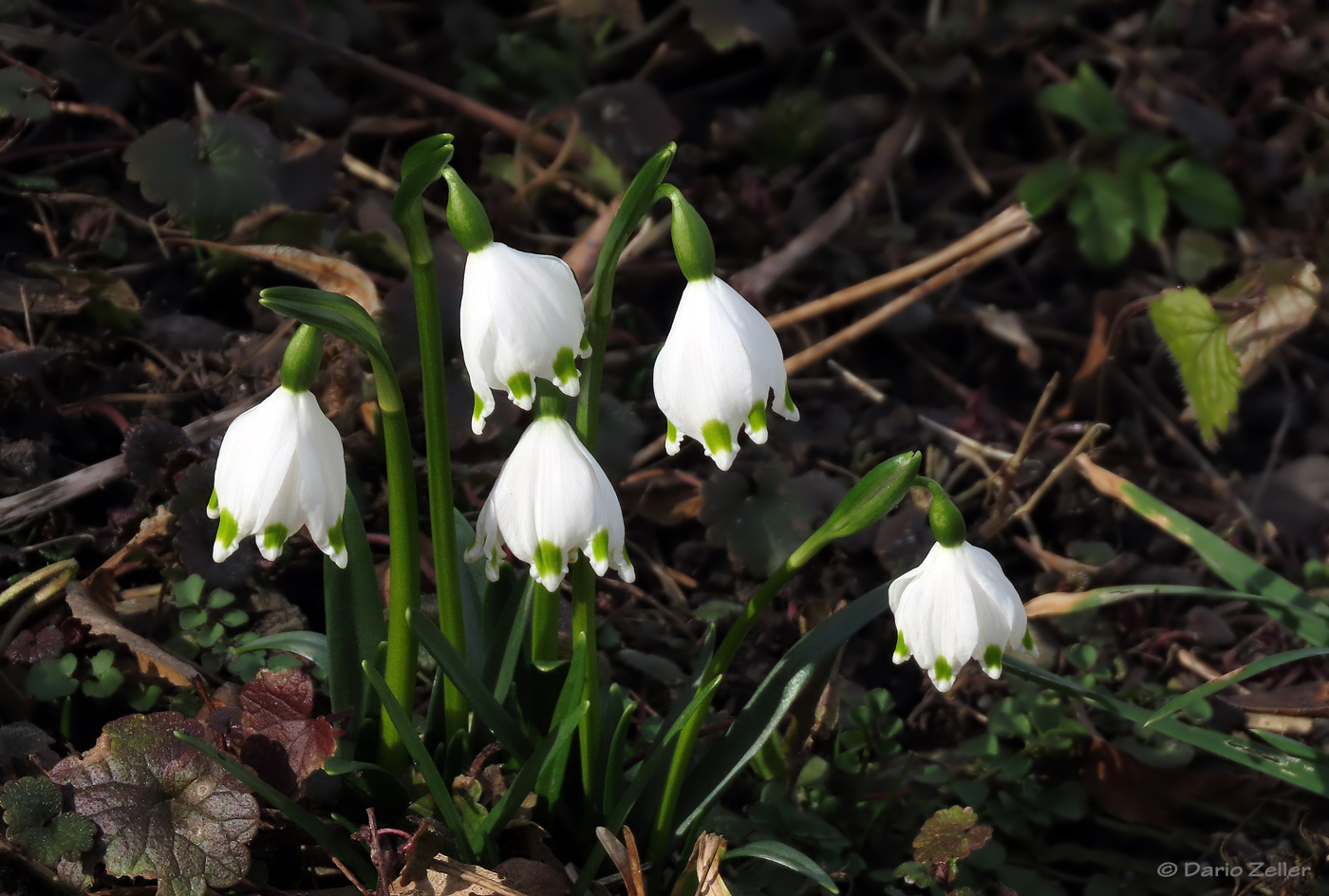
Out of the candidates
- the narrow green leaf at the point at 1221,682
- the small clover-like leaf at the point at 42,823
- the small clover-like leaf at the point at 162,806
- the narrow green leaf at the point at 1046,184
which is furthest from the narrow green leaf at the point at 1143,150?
Result: the small clover-like leaf at the point at 42,823

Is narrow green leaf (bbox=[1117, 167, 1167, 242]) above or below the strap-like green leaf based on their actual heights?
below

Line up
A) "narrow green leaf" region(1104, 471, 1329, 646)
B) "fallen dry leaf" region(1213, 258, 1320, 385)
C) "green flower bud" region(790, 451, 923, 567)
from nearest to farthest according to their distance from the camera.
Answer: "green flower bud" region(790, 451, 923, 567) → "narrow green leaf" region(1104, 471, 1329, 646) → "fallen dry leaf" region(1213, 258, 1320, 385)

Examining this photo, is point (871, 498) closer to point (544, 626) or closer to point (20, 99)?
point (544, 626)

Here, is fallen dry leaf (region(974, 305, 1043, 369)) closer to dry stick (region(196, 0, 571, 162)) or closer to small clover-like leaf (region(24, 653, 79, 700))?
dry stick (region(196, 0, 571, 162))

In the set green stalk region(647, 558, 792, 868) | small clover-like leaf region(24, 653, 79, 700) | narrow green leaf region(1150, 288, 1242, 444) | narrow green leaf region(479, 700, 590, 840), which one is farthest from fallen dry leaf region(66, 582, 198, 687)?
narrow green leaf region(1150, 288, 1242, 444)

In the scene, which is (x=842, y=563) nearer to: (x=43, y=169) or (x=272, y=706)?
(x=272, y=706)

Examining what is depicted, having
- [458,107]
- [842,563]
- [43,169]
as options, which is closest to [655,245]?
[458,107]

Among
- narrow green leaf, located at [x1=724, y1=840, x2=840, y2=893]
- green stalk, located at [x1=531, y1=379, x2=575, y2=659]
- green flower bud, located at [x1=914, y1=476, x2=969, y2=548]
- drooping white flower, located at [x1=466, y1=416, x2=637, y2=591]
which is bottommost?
narrow green leaf, located at [x1=724, y1=840, x2=840, y2=893]
